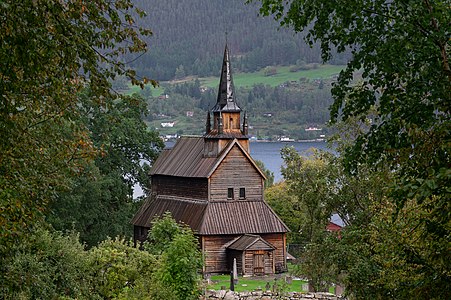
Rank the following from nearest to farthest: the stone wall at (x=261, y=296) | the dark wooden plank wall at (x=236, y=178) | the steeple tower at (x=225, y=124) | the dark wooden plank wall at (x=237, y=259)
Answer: the stone wall at (x=261, y=296)
the dark wooden plank wall at (x=237, y=259)
the dark wooden plank wall at (x=236, y=178)
the steeple tower at (x=225, y=124)

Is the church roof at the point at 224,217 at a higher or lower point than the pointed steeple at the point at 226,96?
lower

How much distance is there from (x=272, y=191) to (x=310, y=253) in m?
37.2

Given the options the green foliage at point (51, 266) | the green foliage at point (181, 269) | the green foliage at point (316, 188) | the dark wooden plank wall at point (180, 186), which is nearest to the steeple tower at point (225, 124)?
the dark wooden plank wall at point (180, 186)

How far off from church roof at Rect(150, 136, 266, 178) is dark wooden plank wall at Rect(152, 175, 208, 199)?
0.43 meters

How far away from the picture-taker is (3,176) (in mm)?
16984

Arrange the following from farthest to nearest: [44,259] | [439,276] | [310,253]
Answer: [310,253] → [44,259] → [439,276]

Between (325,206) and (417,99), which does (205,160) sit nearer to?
(325,206)

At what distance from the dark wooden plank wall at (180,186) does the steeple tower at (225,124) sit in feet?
6.90

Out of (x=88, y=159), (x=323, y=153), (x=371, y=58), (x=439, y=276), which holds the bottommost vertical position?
(x=439, y=276)

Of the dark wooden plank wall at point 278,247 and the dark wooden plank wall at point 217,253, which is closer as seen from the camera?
the dark wooden plank wall at point 217,253

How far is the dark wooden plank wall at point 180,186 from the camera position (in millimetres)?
63781

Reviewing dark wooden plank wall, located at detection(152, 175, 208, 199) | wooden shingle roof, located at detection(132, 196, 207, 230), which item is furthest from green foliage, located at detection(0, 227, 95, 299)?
dark wooden plank wall, located at detection(152, 175, 208, 199)

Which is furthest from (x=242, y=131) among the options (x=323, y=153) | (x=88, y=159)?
(x=88, y=159)

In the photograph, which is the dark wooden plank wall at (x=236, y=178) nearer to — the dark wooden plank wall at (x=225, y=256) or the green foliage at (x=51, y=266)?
the dark wooden plank wall at (x=225, y=256)
